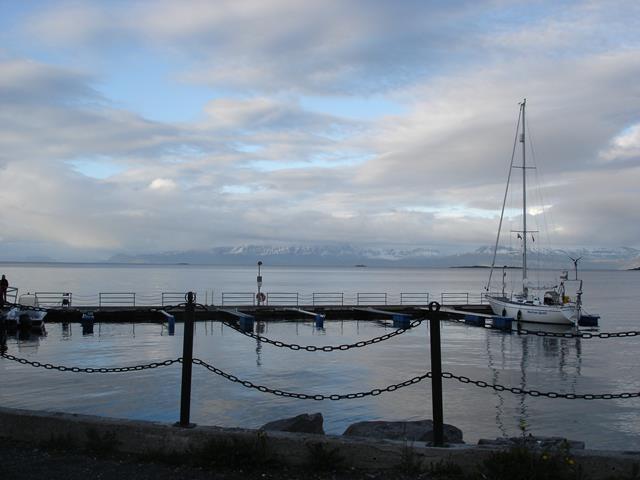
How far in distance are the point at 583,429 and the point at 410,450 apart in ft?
39.6

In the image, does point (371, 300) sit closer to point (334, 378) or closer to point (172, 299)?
point (172, 299)

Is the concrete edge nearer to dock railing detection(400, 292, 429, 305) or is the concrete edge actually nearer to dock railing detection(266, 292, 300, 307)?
dock railing detection(266, 292, 300, 307)

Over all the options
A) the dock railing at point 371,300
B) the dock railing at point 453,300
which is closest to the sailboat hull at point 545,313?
the dock railing at point 371,300

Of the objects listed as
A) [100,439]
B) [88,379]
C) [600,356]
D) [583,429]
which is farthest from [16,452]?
[600,356]

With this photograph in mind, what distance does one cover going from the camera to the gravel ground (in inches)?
226

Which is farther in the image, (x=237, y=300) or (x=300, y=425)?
(x=237, y=300)

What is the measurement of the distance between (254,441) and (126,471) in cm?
130

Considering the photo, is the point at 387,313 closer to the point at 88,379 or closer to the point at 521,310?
the point at 521,310

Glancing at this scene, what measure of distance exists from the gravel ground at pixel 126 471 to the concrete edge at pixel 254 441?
0.66ft

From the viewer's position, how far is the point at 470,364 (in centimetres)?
2783

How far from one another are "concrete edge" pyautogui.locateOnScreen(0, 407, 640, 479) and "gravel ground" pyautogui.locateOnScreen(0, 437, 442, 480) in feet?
0.66

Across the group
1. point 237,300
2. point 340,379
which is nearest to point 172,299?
point 237,300

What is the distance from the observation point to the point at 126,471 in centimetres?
589

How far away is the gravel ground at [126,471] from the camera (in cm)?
573
